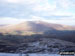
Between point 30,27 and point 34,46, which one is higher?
point 30,27

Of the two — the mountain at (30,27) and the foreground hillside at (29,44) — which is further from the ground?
the mountain at (30,27)

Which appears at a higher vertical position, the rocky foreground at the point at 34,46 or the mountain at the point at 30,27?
the mountain at the point at 30,27

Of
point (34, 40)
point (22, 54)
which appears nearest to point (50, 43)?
point (34, 40)

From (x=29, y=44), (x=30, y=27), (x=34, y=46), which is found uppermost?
(x=30, y=27)

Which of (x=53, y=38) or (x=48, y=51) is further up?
(x=53, y=38)

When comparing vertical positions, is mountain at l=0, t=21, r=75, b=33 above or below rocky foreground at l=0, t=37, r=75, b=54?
above

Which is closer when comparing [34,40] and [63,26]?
[34,40]

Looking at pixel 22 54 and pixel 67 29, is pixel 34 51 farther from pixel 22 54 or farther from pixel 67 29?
pixel 67 29

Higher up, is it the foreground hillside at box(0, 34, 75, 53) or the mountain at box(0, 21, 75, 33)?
the mountain at box(0, 21, 75, 33)

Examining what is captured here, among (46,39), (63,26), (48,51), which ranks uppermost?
(63,26)

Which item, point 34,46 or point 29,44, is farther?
point 29,44

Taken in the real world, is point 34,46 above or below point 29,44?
below
